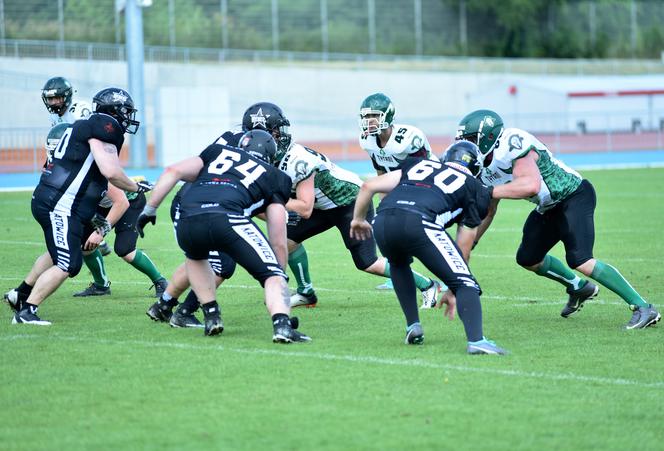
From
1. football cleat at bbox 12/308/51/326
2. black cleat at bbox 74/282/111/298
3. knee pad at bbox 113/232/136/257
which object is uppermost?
knee pad at bbox 113/232/136/257

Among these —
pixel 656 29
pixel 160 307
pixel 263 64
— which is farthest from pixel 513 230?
pixel 656 29

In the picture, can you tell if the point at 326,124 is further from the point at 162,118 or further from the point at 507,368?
the point at 507,368

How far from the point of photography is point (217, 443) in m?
5.34

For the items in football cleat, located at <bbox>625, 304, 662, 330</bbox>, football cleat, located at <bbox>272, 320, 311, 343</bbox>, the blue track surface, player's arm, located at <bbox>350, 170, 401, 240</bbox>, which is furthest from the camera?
the blue track surface

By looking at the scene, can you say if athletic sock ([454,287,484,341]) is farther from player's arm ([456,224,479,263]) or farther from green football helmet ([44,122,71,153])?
green football helmet ([44,122,71,153])

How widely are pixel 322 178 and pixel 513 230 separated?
6837 mm

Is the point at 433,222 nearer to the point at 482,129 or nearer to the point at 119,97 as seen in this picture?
the point at 482,129

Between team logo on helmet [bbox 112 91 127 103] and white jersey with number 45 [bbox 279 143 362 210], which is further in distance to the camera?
white jersey with number 45 [bbox 279 143 362 210]

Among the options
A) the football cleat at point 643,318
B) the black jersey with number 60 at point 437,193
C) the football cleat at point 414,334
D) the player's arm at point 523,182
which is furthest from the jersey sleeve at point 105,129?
the football cleat at point 643,318

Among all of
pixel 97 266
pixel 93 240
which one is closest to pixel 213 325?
pixel 93 240

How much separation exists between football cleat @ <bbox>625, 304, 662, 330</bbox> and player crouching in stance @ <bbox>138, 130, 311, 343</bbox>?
2564 mm

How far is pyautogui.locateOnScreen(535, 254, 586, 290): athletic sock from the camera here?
30.0ft

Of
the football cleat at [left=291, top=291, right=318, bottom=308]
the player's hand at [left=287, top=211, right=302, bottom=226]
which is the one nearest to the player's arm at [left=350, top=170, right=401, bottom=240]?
the player's hand at [left=287, top=211, right=302, bottom=226]

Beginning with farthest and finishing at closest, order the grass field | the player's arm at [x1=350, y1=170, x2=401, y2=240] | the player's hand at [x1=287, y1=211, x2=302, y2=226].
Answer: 1. the player's hand at [x1=287, y1=211, x2=302, y2=226]
2. the player's arm at [x1=350, y1=170, x2=401, y2=240]
3. the grass field
